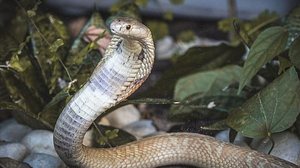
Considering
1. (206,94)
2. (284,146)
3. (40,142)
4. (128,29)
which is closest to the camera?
(128,29)

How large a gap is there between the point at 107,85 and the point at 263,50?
61 cm

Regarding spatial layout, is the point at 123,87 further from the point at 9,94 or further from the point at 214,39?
the point at 214,39

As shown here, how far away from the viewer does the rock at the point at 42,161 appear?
81.9 inches

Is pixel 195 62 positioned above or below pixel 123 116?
above

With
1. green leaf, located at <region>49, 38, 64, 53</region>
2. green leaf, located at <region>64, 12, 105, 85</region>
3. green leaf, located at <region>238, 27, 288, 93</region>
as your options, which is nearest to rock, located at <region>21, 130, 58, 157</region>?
green leaf, located at <region>64, 12, 105, 85</region>

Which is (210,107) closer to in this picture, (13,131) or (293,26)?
(293,26)

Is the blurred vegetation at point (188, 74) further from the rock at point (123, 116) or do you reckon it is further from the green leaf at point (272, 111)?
the rock at point (123, 116)

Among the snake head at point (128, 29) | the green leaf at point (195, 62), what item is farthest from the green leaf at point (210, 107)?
the snake head at point (128, 29)

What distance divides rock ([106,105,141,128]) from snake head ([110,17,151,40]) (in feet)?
3.29

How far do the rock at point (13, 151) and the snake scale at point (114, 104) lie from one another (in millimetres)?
289

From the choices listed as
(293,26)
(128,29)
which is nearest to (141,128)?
(293,26)

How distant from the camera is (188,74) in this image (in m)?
2.76

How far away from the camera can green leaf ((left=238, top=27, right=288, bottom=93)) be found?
2.10m

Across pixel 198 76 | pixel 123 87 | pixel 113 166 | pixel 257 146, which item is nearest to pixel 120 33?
pixel 123 87
